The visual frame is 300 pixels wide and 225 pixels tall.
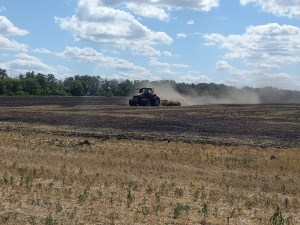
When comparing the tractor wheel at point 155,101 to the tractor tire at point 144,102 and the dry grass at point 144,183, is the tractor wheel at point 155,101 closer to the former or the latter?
the tractor tire at point 144,102

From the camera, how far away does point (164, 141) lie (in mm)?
22859

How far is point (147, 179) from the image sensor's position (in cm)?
1345

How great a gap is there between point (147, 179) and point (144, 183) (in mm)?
732

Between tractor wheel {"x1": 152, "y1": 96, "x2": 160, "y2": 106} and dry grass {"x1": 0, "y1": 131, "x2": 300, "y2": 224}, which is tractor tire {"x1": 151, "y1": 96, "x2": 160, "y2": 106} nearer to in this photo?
A: tractor wheel {"x1": 152, "y1": 96, "x2": 160, "y2": 106}

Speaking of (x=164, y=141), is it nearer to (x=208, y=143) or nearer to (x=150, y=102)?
(x=208, y=143)

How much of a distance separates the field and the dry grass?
0.08 feet

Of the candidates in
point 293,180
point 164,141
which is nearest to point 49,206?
point 293,180

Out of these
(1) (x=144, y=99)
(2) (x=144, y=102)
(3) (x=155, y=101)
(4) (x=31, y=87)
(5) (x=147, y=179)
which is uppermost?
(4) (x=31, y=87)

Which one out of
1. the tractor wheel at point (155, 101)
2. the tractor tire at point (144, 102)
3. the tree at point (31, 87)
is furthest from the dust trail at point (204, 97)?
the tree at point (31, 87)

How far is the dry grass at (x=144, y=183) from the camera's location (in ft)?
30.8

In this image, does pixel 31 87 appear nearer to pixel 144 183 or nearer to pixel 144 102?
pixel 144 102

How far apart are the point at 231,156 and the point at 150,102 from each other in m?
38.9

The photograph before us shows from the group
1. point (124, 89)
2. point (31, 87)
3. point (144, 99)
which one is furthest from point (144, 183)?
point (124, 89)

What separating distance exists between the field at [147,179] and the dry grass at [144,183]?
0.03 meters
